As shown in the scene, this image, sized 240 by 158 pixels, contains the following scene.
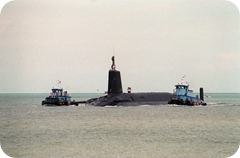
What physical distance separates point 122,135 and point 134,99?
1539cm

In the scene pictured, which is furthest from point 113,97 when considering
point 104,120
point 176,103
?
point 104,120

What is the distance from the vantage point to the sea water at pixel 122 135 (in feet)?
56.5

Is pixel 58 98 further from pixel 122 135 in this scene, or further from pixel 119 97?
pixel 122 135

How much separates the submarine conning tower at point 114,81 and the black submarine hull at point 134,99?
436mm

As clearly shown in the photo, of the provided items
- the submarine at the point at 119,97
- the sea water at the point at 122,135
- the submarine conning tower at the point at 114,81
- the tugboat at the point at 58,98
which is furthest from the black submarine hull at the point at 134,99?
the sea water at the point at 122,135

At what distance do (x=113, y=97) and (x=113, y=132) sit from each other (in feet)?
45.3

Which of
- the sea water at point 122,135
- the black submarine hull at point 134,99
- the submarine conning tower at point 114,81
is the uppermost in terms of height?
the submarine conning tower at point 114,81

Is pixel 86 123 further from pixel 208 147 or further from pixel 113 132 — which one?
pixel 208 147

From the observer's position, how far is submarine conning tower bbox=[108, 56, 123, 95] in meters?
35.2

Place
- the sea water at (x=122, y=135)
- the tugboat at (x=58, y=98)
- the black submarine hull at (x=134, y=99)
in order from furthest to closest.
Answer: the tugboat at (x=58, y=98), the black submarine hull at (x=134, y=99), the sea water at (x=122, y=135)

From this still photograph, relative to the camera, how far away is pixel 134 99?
119 feet

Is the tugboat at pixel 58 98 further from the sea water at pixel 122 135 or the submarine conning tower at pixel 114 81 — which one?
the sea water at pixel 122 135

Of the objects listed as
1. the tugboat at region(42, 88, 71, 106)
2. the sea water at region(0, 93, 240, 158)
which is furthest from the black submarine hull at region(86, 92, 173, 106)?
the sea water at region(0, 93, 240, 158)

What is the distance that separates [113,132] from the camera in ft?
71.6
